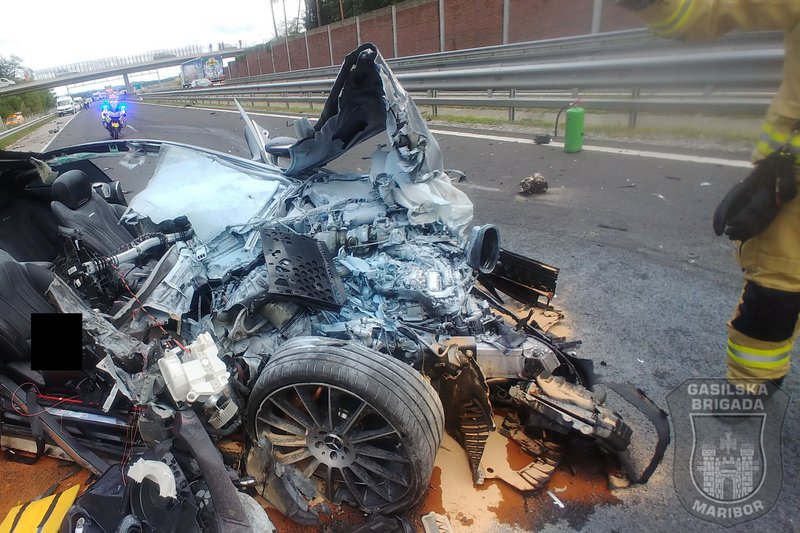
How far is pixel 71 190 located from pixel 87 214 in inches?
8.9

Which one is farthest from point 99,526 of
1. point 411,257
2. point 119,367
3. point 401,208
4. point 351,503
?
point 401,208

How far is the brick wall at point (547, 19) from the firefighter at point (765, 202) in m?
6.30

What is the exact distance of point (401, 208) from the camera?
2963 mm

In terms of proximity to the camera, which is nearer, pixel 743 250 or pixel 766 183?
pixel 766 183

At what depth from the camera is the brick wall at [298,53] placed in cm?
2988

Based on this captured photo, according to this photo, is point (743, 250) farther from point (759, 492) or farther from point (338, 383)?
point (338, 383)

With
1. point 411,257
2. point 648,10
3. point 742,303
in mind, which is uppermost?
point 648,10

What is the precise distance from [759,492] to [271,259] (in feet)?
8.30

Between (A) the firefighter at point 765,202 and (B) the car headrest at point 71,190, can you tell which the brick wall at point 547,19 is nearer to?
(A) the firefighter at point 765,202

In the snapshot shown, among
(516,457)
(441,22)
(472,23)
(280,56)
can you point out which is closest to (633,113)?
(516,457)

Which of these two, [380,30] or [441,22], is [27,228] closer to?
[441,22]

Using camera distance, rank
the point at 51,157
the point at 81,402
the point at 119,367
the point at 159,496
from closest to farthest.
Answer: the point at 159,496
the point at 119,367
the point at 81,402
the point at 51,157

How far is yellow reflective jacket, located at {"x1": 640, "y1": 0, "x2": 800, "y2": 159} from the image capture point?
2049mm

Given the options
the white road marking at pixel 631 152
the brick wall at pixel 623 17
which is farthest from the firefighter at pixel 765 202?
the white road marking at pixel 631 152
